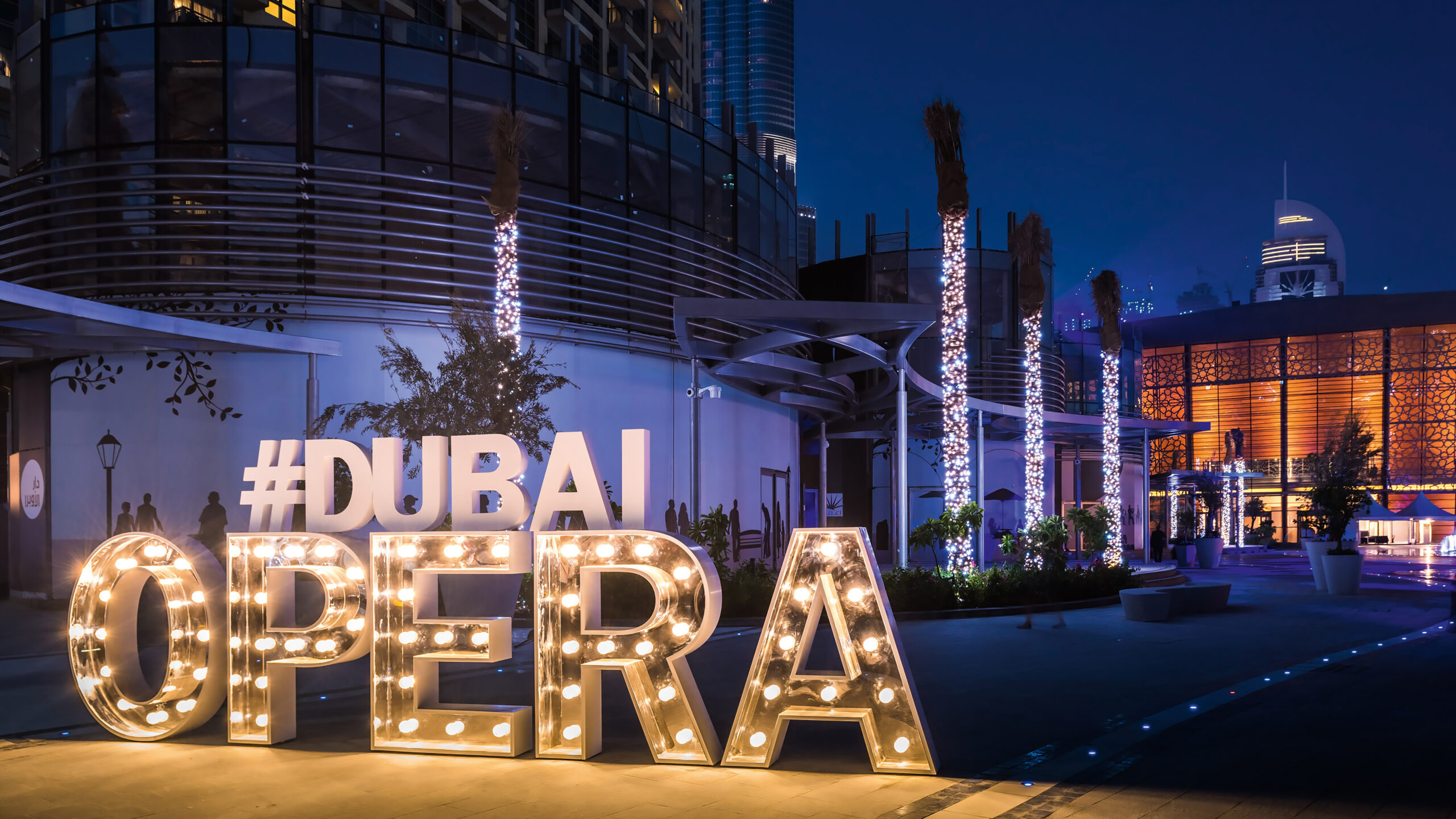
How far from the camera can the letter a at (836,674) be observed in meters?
7.34

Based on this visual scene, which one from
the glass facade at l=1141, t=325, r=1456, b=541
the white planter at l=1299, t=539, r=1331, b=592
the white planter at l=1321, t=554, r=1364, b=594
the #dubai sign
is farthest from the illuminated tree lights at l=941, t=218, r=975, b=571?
the glass facade at l=1141, t=325, r=1456, b=541

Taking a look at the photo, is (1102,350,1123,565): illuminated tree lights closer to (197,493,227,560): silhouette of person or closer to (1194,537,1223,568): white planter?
(1194,537,1223,568): white planter

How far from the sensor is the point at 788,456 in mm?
31953

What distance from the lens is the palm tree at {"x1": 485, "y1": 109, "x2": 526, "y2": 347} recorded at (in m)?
20.0

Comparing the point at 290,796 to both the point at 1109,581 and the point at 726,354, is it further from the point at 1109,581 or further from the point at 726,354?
the point at 1109,581

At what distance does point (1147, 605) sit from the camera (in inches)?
681

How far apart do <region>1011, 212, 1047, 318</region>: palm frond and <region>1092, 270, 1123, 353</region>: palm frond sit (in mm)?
6121

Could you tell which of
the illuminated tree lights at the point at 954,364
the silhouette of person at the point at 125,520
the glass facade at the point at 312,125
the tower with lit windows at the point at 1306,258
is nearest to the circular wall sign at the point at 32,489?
the silhouette of person at the point at 125,520

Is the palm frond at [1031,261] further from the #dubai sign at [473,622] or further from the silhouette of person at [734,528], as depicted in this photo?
the #dubai sign at [473,622]

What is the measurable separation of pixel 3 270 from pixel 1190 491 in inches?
1776

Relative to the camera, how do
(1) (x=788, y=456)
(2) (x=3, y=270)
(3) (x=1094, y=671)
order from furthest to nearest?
(1) (x=788, y=456), (2) (x=3, y=270), (3) (x=1094, y=671)

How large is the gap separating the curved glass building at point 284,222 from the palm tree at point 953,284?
5.68 meters

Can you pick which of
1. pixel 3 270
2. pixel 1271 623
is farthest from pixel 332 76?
pixel 1271 623

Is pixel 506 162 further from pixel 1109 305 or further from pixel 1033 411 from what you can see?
pixel 1109 305
